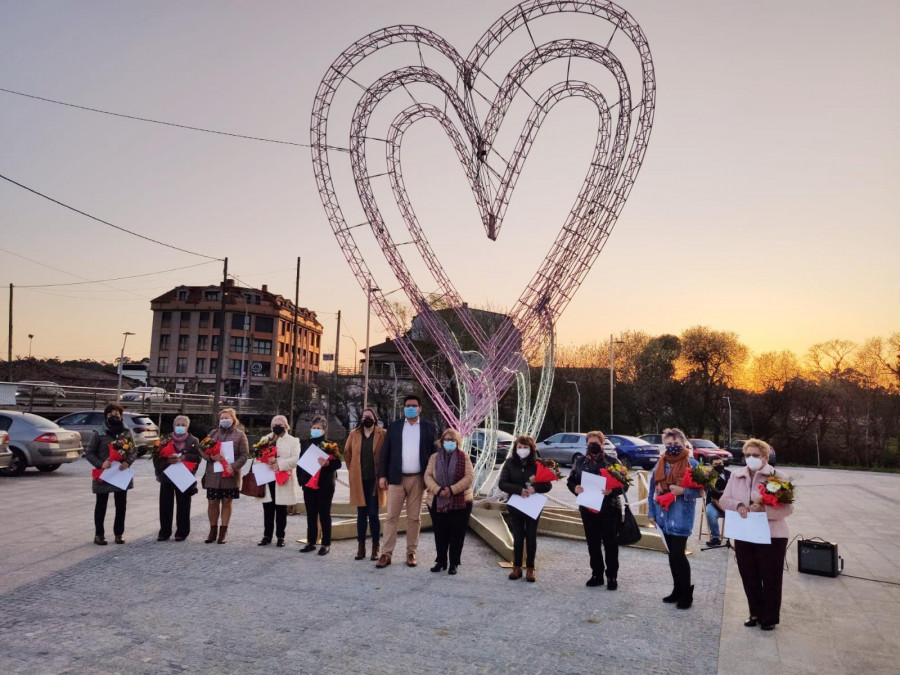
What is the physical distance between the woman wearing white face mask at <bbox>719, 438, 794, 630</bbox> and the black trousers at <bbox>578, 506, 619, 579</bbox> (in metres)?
1.52

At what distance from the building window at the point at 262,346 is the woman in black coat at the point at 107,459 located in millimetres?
85039

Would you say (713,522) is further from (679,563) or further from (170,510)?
(170,510)

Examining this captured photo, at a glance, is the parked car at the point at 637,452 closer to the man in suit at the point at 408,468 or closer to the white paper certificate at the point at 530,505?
the man in suit at the point at 408,468

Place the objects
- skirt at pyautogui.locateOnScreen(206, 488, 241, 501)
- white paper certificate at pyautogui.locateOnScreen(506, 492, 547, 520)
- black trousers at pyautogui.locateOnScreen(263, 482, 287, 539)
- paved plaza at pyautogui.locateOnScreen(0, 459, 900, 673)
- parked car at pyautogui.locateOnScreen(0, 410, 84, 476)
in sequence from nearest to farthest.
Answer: paved plaza at pyautogui.locateOnScreen(0, 459, 900, 673), white paper certificate at pyautogui.locateOnScreen(506, 492, 547, 520), skirt at pyautogui.locateOnScreen(206, 488, 241, 501), black trousers at pyautogui.locateOnScreen(263, 482, 287, 539), parked car at pyautogui.locateOnScreen(0, 410, 84, 476)

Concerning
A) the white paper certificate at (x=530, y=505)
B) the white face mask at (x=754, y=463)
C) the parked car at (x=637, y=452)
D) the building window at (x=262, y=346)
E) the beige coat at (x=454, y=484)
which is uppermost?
the building window at (x=262, y=346)

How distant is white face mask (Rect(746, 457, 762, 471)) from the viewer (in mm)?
6664

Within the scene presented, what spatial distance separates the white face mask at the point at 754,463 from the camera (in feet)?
21.9

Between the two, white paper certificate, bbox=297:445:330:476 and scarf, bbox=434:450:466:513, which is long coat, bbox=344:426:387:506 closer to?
white paper certificate, bbox=297:445:330:476

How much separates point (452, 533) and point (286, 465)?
272 cm

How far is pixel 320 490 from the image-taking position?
9523 mm

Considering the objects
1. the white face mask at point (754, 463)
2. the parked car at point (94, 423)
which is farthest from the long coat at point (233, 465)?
the parked car at point (94, 423)

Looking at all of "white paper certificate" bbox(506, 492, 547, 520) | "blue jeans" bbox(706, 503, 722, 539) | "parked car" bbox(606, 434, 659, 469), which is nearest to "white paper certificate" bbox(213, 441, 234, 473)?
"white paper certificate" bbox(506, 492, 547, 520)

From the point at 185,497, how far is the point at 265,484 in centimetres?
121

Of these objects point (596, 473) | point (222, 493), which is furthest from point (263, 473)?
point (596, 473)
